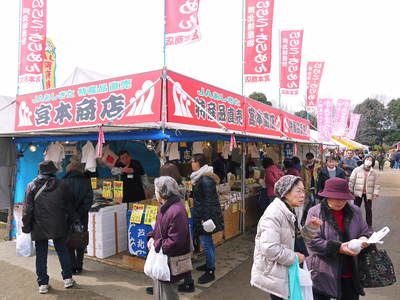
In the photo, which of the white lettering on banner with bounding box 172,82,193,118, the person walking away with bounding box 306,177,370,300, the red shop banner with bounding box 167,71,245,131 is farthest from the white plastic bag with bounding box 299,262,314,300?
the white lettering on banner with bounding box 172,82,193,118

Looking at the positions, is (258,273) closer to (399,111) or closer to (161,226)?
(161,226)

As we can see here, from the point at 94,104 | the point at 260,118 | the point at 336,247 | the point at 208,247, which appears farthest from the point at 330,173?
the point at 94,104

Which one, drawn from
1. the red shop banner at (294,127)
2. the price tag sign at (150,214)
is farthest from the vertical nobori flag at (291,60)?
the price tag sign at (150,214)

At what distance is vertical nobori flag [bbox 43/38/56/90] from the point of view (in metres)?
11.6

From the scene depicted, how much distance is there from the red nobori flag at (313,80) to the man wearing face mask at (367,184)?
5.65m

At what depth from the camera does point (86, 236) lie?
15.1 feet

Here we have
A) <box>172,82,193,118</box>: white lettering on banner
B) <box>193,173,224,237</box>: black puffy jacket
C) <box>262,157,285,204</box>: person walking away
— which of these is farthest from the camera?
<box>262,157,285,204</box>: person walking away

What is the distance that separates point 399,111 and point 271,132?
41.2m

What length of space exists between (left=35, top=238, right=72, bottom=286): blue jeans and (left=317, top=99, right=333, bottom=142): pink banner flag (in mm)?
12168

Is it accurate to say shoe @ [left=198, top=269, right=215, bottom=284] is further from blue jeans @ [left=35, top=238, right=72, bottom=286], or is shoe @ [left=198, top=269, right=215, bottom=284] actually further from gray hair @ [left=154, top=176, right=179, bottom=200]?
gray hair @ [left=154, top=176, right=179, bottom=200]

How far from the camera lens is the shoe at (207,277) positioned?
14.2ft

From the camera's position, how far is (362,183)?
7223 mm

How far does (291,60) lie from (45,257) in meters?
8.95

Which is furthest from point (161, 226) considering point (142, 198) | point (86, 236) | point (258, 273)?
point (142, 198)
